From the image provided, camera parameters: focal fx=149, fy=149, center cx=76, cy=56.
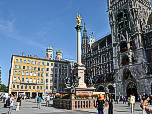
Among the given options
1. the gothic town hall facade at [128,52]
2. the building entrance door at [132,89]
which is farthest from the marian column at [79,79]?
the building entrance door at [132,89]

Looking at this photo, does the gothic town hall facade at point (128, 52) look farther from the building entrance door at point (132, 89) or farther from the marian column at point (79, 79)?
the marian column at point (79, 79)

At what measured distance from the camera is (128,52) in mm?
40469

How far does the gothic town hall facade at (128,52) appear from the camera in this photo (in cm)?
3772

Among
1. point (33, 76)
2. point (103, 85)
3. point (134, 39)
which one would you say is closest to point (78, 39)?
point (134, 39)

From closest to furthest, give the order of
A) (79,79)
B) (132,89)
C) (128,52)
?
1. (79,79)
2. (128,52)
3. (132,89)

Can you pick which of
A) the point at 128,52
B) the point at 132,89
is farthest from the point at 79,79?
the point at 132,89

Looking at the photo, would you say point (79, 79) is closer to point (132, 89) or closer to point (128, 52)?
point (128, 52)

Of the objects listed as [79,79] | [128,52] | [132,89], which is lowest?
[132,89]

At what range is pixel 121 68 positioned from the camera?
42.4 metres

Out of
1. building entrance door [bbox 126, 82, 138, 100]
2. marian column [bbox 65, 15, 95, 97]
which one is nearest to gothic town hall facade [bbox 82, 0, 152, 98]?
building entrance door [bbox 126, 82, 138, 100]

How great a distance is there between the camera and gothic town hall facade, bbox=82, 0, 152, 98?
37719 mm

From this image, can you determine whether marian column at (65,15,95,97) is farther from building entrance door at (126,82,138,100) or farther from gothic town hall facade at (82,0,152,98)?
building entrance door at (126,82,138,100)

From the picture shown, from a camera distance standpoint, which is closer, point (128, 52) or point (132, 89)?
point (128, 52)

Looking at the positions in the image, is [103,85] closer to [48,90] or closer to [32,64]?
[48,90]
